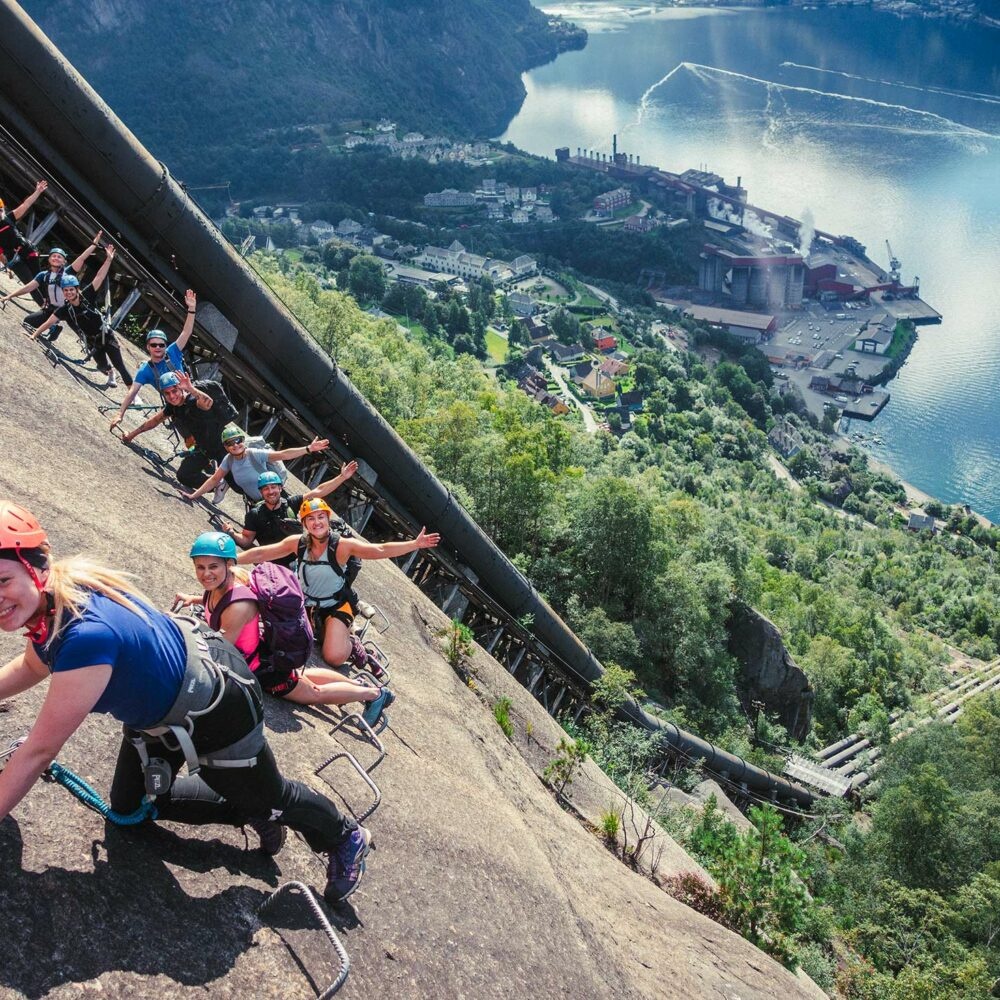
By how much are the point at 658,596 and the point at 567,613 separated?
3.38 meters

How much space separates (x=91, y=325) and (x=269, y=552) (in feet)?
15.3

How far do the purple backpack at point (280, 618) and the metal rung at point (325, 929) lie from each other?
1.74 meters

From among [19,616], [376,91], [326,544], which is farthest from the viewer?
[376,91]

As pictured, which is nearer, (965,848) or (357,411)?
(357,411)

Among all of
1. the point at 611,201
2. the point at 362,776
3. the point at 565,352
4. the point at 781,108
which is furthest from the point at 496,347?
the point at 781,108

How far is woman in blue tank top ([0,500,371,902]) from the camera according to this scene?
360 centimetres

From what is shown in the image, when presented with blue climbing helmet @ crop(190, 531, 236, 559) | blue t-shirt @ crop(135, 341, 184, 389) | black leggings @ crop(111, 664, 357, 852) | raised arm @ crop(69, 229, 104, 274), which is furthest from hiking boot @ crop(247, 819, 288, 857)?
raised arm @ crop(69, 229, 104, 274)

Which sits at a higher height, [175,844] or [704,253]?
[704,253]

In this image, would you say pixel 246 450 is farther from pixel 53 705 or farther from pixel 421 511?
pixel 421 511

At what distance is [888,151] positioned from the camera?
145 m

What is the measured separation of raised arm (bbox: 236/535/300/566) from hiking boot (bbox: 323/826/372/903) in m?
2.75

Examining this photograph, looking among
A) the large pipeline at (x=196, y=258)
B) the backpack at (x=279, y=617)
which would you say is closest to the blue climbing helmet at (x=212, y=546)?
the backpack at (x=279, y=617)

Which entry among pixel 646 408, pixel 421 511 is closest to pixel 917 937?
pixel 421 511

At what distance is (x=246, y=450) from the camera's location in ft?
28.8
